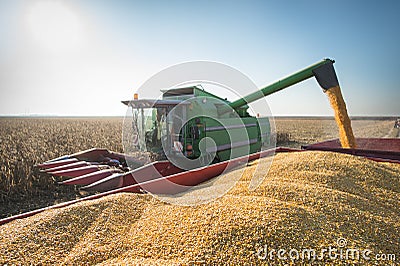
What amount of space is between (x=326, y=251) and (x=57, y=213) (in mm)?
1951

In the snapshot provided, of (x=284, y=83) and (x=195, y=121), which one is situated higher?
(x=284, y=83)

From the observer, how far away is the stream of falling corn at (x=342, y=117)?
3.94 m

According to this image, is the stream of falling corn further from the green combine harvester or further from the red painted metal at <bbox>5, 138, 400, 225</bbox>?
the red painted metal at <bbox>5, 138, 400, 225</bbox>

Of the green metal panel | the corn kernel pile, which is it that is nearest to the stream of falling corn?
the green metal panel

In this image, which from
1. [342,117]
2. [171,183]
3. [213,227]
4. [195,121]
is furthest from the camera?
[195,121]

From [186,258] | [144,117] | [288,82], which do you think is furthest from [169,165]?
[288,82]

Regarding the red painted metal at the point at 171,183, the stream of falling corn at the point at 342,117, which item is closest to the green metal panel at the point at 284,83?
the stream of falling corn at the point at 342,117

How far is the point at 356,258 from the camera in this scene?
1.37m

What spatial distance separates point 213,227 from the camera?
1.64 metres

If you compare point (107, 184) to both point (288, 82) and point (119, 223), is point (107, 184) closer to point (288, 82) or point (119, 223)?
point (119, 223)

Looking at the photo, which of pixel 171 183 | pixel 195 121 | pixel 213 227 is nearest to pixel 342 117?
pixel 195 121

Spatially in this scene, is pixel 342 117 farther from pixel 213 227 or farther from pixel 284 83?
pixel 213 227

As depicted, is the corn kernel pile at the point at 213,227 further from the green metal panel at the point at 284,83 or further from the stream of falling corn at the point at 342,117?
the green metal panel at the point at 284,83

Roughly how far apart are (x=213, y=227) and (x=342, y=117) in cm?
336
